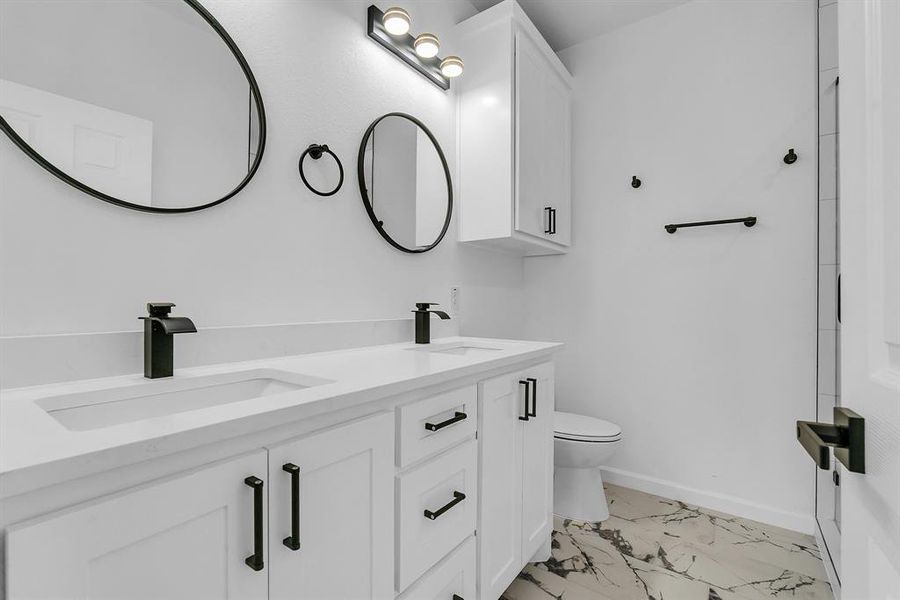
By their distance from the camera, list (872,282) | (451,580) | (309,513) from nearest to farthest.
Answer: (872,282) < (309,513) < (451,580)

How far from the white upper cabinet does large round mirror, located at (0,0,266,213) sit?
1.05m

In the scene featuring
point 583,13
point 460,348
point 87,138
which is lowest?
point 460,348

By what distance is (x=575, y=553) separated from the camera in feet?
5.90

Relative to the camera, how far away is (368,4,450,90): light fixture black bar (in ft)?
5.34

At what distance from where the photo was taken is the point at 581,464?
2.04 meters

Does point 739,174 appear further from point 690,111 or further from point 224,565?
point 224,565

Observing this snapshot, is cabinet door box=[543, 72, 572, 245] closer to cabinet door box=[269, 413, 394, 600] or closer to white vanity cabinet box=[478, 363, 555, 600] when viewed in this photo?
white vanity cabinet box=[478, 363, 555, 600]

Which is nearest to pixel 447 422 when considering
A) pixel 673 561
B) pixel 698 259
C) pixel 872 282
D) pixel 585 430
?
pixel 872 282

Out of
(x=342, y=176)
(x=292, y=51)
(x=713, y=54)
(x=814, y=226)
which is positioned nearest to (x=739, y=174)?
(x=814, y=226)

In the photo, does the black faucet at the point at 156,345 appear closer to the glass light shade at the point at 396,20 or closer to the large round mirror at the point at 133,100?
the large round mirror at the point at 133,100

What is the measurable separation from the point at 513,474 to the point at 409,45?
1713mm

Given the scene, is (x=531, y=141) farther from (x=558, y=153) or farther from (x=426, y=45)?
(x=426, y=45)

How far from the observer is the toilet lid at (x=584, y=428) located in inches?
78.7

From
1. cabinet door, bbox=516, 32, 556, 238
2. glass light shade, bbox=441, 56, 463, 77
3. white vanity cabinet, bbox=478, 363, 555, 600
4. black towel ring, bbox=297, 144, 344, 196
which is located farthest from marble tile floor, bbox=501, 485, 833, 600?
glass light shade, bbox=441, 56, 463, 77
